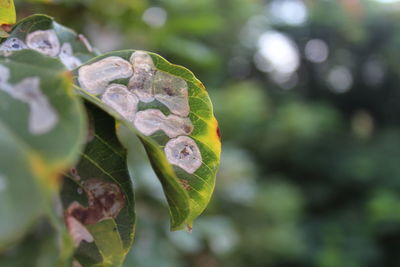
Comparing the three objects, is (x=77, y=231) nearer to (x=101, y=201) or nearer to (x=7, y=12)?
(x=101, y=201)

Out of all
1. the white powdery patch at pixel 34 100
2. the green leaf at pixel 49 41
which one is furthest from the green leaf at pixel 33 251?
the white powdery patch at pixel 34 100

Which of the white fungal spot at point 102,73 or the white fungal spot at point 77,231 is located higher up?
the white fungal spot at point 102,73

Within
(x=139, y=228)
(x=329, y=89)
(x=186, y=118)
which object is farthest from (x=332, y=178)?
Answer: (x=186, y=118)

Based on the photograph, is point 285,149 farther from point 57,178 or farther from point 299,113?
point 57,178

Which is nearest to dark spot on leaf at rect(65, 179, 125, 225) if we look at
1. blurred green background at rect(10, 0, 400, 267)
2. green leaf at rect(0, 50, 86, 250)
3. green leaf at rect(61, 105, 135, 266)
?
green leaf at rect(61, 105, 135, 266)

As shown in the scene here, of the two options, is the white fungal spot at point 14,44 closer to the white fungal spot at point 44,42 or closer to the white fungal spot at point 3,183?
the white fungal spot at point 44,42

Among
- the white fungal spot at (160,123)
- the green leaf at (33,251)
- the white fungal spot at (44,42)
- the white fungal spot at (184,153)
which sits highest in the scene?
→ the white fungal spot at (160,123)
